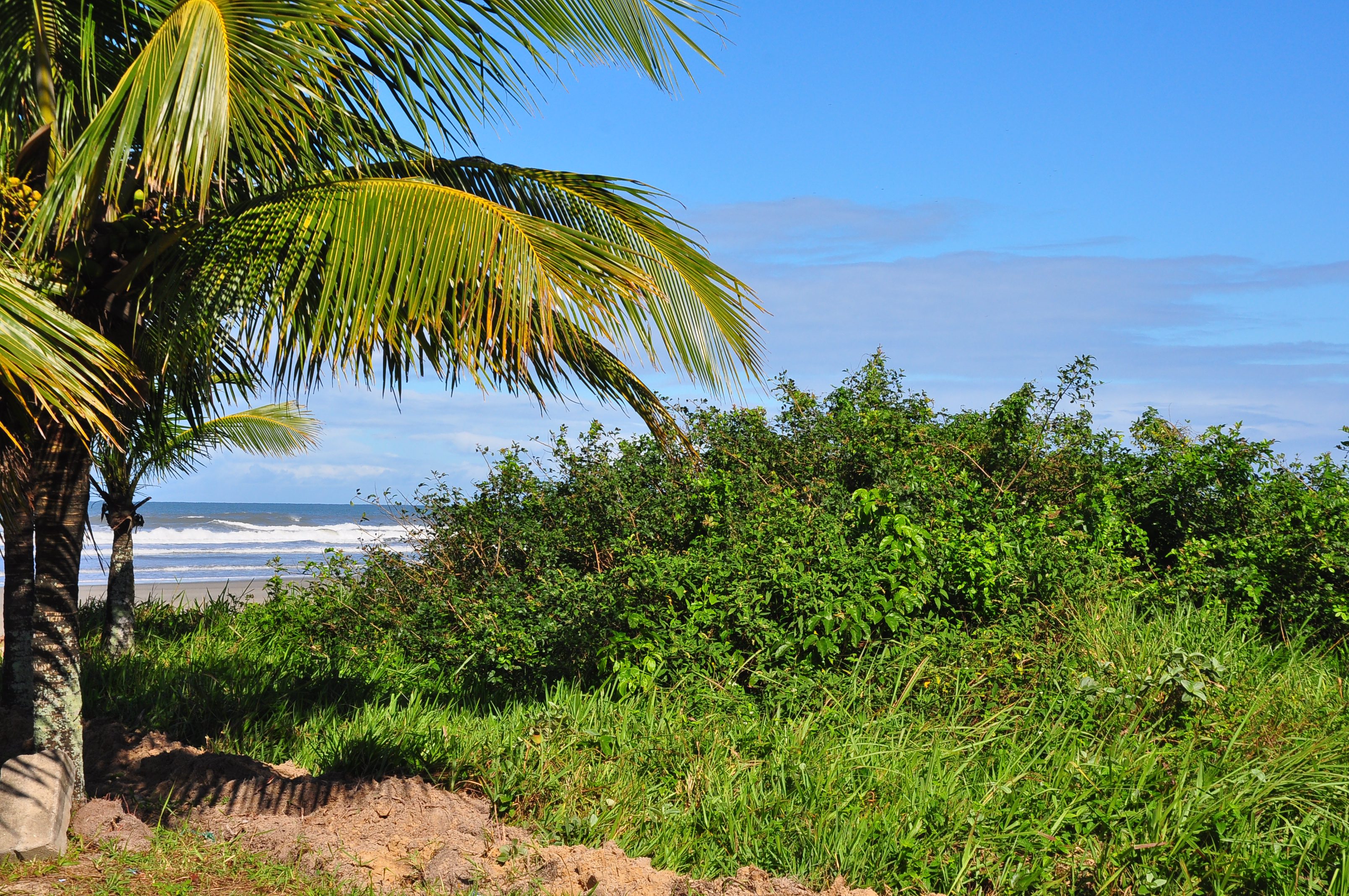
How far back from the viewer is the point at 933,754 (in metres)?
4.71

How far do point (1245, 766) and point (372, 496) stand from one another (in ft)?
23.2

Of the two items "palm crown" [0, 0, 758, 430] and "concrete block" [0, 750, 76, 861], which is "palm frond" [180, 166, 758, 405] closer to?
"palm crown" [0, 0, 758, 430]

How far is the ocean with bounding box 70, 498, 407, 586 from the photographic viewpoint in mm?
22109

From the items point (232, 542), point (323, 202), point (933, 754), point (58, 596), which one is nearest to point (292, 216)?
point (323, 202)

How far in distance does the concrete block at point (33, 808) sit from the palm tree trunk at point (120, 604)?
4.66 m

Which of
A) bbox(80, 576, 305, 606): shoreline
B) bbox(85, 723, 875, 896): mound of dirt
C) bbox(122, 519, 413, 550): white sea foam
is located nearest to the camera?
bbox(85, 723, 875, 896): mound of dirt

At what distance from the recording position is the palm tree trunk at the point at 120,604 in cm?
845

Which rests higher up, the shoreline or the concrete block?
the concrete block

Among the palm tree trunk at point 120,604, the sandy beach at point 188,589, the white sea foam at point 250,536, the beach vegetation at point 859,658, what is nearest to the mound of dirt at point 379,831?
the beach vegetation at point 859,658

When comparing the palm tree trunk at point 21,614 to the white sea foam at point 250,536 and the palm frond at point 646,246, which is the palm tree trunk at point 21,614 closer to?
the palm frond at point 646,246

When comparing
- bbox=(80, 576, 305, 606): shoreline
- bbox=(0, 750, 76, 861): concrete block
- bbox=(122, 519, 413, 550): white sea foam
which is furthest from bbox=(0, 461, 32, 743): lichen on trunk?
bbox=(122, 519, 413, 550): white sea foam

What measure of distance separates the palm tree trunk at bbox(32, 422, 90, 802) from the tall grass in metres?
1.27

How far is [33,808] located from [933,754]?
402 centimetres

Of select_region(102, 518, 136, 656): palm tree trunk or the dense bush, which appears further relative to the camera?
select_region(102, 518, 136, 656): palm tree trunk
